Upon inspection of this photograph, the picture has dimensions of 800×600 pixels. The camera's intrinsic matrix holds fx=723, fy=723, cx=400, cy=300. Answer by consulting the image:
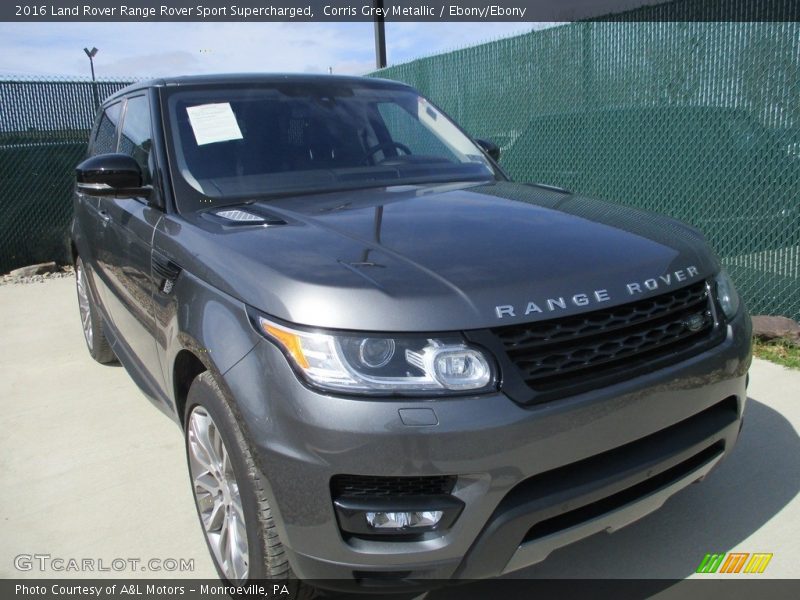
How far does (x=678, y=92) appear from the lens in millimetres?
5664

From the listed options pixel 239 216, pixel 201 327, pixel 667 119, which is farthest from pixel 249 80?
pixel 667 119

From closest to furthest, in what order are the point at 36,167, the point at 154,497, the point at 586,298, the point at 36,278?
the point at 586,298 → the point at 154,497 → the point at 36,278 → the point at 36,167

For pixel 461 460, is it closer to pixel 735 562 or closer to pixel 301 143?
pixel 735 562

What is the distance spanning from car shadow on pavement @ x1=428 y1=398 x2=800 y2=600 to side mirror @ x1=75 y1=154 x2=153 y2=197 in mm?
2075

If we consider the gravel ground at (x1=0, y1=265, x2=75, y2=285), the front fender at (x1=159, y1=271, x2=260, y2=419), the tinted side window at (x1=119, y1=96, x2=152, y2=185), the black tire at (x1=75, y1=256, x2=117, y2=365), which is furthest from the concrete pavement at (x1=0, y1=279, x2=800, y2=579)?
the gravel ground at (x1=0, y1=265, x2=75, y2=285)

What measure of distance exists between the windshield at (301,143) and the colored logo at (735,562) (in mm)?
1937

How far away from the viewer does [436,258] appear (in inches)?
87.2

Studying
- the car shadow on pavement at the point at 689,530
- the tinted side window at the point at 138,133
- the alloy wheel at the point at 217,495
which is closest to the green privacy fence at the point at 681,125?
the car shadow on pavement at the point at 689,530

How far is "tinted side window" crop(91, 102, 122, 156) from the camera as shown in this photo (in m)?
4.23

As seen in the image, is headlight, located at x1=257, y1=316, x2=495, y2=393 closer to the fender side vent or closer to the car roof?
the fender side vent

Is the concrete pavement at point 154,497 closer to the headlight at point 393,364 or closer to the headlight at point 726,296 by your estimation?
the headlight at point 726,296

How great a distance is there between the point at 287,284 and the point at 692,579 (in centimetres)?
175

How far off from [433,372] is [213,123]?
1.85m

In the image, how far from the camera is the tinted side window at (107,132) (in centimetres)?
423
